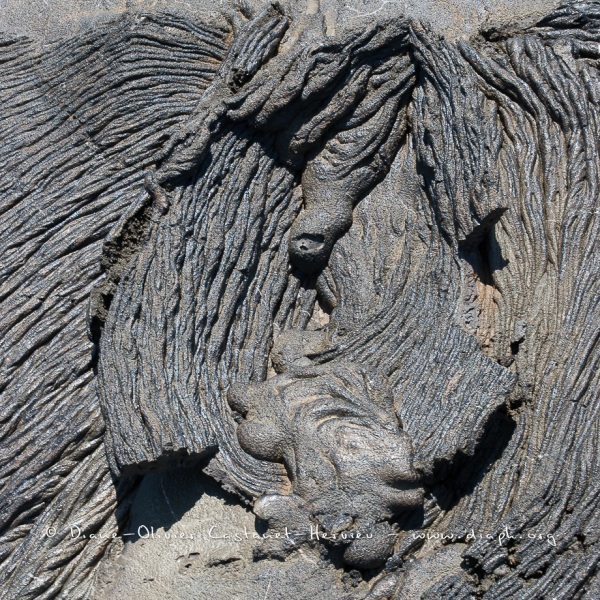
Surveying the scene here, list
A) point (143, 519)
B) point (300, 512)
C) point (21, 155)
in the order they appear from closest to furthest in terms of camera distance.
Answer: point (300, 512), point (143, 519), point (21, 155)

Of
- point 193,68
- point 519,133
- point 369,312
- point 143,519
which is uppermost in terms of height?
point 193,68

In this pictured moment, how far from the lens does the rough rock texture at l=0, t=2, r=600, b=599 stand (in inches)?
136

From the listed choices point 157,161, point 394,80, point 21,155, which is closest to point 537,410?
point 394,80

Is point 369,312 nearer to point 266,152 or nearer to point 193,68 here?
point 266,152

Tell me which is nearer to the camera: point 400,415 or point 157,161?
point 400,415

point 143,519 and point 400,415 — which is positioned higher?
point 400,415

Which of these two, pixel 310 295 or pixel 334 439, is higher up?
pixel 310 295

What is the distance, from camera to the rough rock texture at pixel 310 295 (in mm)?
3455

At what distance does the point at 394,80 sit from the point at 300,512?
162 cm

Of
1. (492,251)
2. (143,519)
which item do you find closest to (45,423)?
(143,519)

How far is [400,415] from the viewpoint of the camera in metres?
3.55

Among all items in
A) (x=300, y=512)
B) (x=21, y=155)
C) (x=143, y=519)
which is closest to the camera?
(x=300, y=512)

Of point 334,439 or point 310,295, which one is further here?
point 310,295

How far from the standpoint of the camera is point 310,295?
3.96 metres
